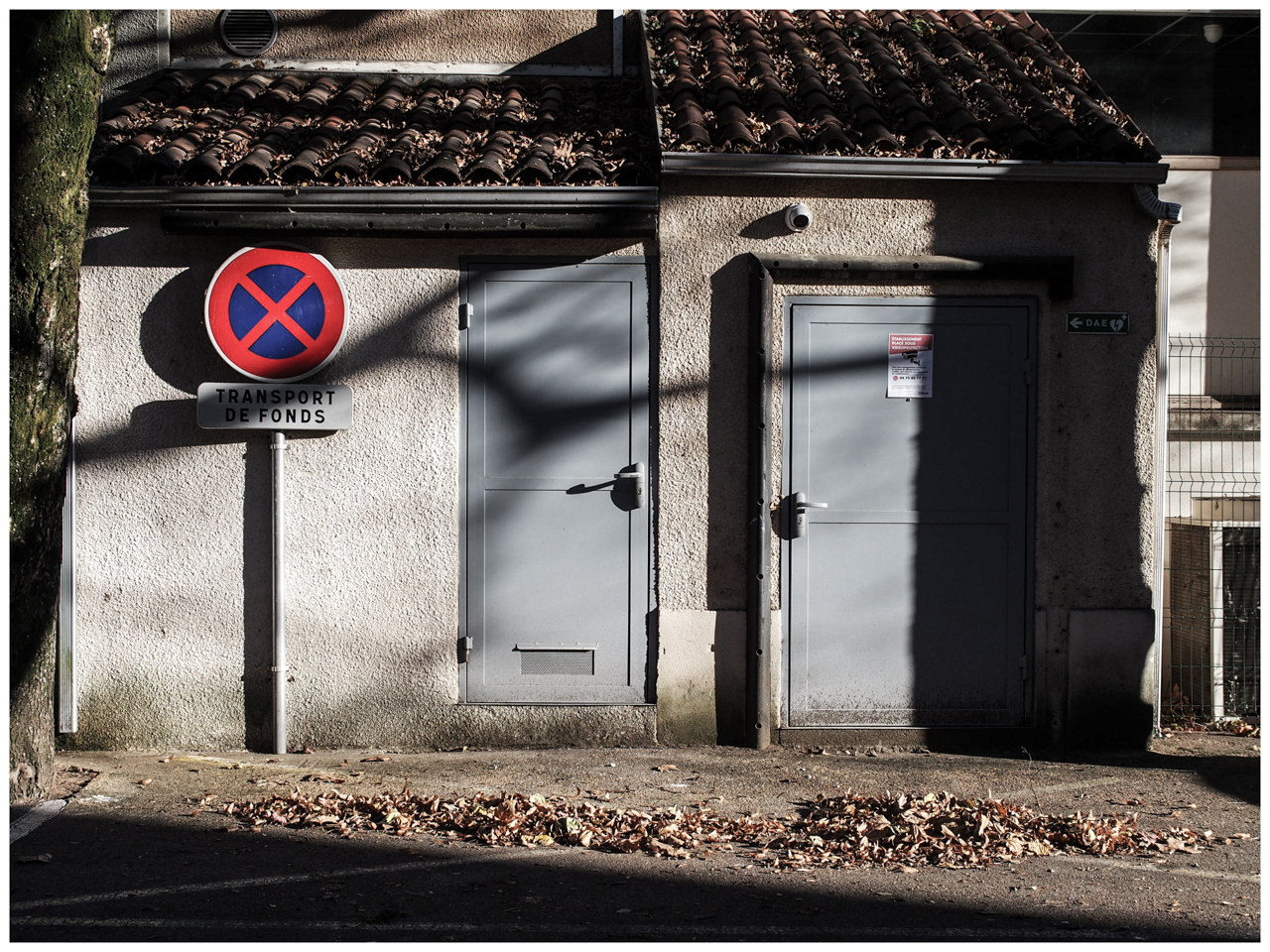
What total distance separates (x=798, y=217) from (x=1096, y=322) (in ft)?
6.19

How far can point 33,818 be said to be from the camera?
488 cm

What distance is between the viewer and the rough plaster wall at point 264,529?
599cm

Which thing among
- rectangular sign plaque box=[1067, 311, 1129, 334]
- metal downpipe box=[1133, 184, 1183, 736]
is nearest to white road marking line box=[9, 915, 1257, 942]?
metal downpipe box=[1133, 184, 1183, 736]

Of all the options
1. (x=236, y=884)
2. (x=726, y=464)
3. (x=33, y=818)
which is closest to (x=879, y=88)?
(x=726, y=464)

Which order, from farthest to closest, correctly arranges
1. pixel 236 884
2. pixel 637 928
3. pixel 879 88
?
pixel 879 88 → pixel 236 884 → pixel 637 928

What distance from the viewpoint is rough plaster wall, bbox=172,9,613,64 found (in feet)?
24.2

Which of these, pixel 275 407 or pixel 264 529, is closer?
pixel 275 407

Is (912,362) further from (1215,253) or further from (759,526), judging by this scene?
(1215,253)

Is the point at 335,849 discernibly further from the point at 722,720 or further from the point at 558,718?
the point at 722,720

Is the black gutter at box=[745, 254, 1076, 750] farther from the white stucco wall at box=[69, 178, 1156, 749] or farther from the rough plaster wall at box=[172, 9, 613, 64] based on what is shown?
the rough plaster wall at box=[172, 9, 613, 64]

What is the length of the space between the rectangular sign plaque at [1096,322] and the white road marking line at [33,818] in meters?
6.03

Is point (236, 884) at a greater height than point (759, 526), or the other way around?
point (759, 526)

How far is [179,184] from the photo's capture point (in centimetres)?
586

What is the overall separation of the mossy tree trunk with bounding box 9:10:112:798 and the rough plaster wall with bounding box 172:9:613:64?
2.44 metres
